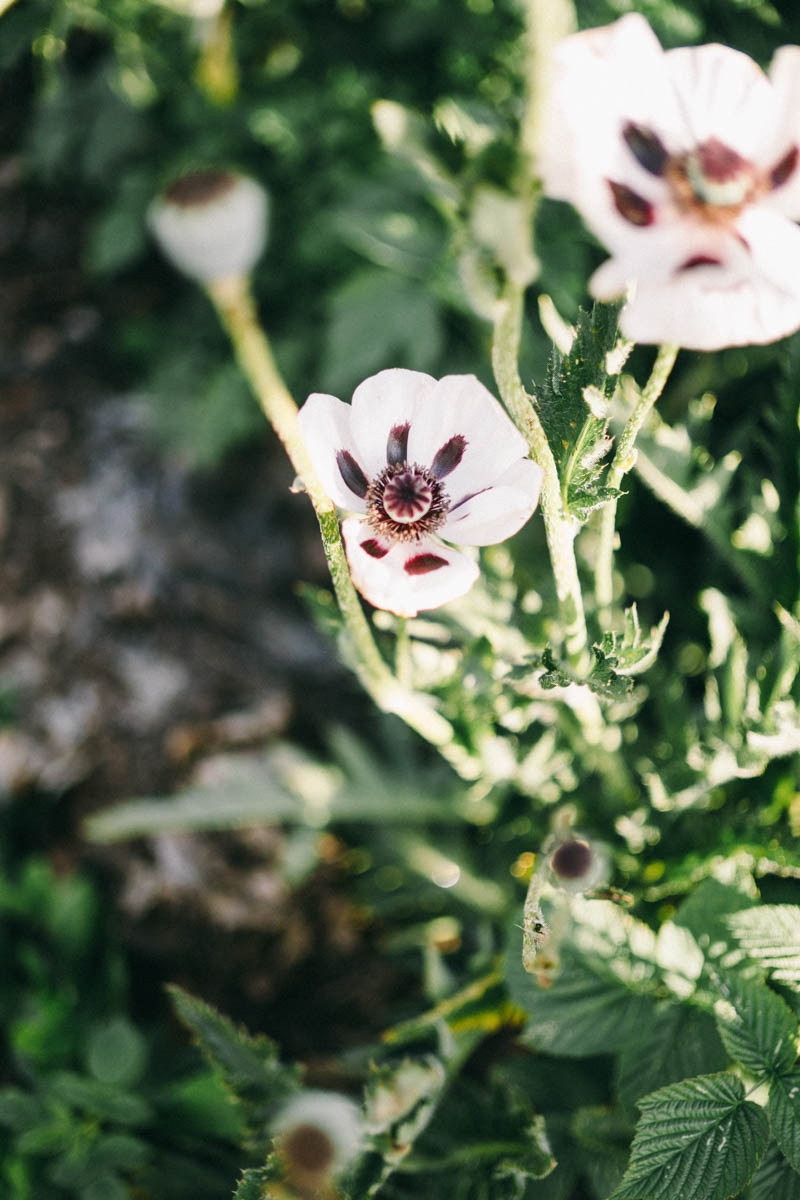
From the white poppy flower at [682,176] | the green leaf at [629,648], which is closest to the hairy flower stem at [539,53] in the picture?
the white poppy flower at [682,176]

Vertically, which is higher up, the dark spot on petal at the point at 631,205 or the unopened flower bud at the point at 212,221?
the dark spot on petal at the point at 631,205

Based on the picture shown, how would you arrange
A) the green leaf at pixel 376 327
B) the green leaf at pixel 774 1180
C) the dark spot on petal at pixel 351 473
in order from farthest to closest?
1. the green leaf at pixel 376 327
2. the green leaf at pixel 774 1180
3. the dark spot on petal at pixel 351 473

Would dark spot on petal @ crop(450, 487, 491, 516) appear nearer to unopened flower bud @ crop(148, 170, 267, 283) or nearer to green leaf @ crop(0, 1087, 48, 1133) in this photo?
unopened flower bud @ crop(148, 170, 267, 283)

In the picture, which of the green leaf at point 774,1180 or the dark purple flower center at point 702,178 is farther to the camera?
the green leaf at point 774,1180

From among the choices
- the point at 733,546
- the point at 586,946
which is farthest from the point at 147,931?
the point at 733,546

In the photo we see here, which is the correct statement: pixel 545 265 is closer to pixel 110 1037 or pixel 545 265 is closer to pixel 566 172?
pixel 566 172

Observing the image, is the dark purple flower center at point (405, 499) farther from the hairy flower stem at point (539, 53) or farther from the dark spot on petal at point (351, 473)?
the hairy flower stem at point (539, 53)

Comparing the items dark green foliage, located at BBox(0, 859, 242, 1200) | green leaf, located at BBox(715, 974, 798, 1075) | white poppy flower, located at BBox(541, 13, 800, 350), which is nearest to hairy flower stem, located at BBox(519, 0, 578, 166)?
white poppy flower, located at BBox(541, 13, 800, 350)
